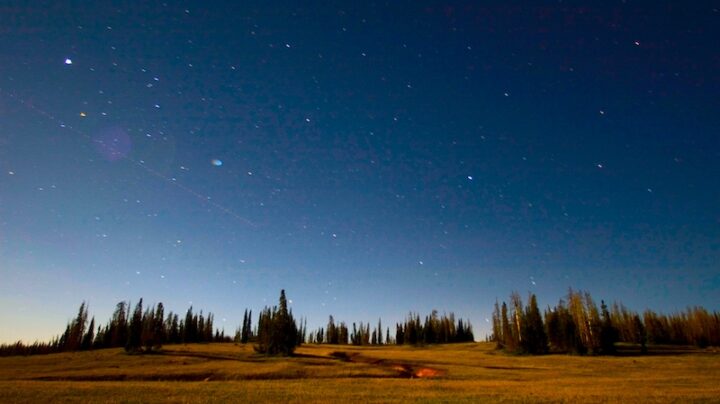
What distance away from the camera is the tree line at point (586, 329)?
8119cm

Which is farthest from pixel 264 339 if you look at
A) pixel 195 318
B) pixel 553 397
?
pixel 195 318

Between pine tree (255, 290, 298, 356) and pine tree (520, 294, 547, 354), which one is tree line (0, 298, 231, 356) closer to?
pine tree (255, 290, 298, 356)

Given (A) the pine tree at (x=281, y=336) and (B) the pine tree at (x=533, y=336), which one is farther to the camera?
(B) the pine tree at (x=533, y=336)

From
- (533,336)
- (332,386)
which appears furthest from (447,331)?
(332,386)

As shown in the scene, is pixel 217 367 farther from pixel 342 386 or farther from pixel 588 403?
pixel 588 403

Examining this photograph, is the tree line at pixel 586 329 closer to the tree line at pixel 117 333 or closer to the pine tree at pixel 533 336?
the pine tree at pixel 533 336

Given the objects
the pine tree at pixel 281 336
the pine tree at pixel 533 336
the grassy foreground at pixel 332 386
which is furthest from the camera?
the pine tree at pixel 533 336

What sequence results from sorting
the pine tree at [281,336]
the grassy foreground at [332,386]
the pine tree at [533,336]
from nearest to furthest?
the grassy foreground at [332,386]
the pine tree at [281,336]
the pine tree at [533,336]

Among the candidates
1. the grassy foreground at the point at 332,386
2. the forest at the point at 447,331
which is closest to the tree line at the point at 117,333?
the forest at the point at 447,331

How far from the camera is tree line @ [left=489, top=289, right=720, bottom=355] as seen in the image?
81.2 metres

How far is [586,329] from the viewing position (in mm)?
84375

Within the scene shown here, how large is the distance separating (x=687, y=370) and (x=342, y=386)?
150 feet

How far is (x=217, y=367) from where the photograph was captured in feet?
163

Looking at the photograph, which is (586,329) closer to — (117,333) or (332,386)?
(332,386)
